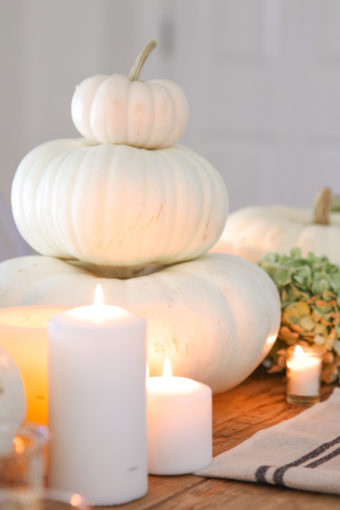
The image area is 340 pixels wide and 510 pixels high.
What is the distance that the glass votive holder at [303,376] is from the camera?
956mm

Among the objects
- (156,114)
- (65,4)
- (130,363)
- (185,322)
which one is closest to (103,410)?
(130,363)

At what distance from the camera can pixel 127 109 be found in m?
0.94

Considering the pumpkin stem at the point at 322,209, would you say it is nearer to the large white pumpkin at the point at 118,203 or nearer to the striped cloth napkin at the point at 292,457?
the large white pumpkin at the point at 118,203

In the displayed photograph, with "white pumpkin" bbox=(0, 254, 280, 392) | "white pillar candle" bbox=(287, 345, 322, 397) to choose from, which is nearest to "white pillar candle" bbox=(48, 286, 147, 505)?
"white pumpkin" bbox=(0, 254, 280, 392)

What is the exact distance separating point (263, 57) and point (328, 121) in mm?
509

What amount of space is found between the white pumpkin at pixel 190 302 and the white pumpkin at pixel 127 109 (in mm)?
176

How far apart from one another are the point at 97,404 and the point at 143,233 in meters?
0.34

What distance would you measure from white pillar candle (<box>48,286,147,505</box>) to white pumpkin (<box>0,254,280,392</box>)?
0.24 meters

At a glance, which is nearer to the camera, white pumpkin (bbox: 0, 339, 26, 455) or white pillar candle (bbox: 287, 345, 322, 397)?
white pumpkin (bbox: 0, 339, 26, 455)

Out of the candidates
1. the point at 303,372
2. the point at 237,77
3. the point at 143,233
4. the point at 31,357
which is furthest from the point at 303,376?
the point at 237,77

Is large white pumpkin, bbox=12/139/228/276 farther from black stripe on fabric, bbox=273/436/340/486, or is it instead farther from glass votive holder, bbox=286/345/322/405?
black stripe on fabric, bbox=273/436/340/486

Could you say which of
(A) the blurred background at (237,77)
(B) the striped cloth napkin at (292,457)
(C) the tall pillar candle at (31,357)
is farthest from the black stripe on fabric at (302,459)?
(A) the blurred background at (237,77)

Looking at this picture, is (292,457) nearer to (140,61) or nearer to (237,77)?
(140,61)

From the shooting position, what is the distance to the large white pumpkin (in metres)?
0.92
